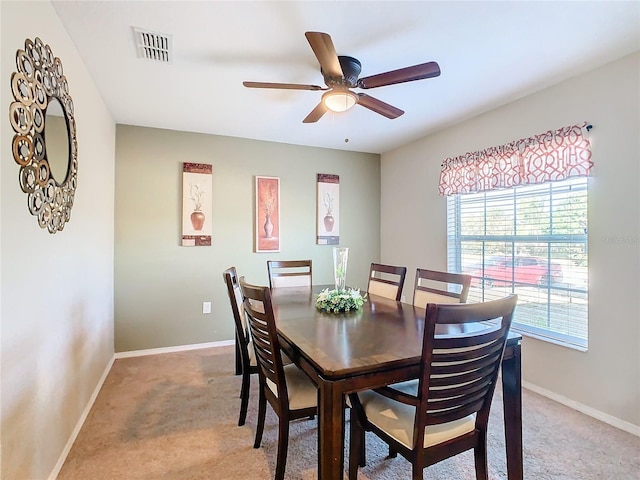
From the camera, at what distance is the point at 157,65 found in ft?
7.43

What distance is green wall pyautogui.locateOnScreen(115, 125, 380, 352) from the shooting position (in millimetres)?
3467

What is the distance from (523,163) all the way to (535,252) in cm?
73

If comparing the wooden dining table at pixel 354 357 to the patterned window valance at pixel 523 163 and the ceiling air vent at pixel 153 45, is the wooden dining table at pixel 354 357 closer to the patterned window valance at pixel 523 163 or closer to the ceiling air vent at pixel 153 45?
the patterned window valance at pixel 523 163

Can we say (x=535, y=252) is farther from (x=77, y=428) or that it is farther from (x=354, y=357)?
(x=77, y=428)

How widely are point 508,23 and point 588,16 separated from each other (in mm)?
394

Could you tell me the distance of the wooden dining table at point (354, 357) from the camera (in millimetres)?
1191

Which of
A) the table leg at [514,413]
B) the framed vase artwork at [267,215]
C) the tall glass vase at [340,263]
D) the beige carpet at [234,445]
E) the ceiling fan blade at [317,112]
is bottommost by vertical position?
the beige carpet at [234,445]

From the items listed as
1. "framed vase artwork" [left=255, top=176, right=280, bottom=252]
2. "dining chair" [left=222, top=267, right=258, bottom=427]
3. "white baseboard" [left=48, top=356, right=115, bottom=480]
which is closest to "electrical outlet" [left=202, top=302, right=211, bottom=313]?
"framed vase artwork" [left=255, top=176, right=280, bottom=252]

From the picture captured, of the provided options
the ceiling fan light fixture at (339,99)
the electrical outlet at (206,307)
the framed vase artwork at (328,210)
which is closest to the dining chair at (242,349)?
the ceiling fan light fixture at (339,99)

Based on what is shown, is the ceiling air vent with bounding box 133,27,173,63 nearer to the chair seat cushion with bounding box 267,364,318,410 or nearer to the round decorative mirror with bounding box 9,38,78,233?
the round decorative mirror with bounding box 9,38,78,233

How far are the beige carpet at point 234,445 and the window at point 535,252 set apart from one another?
62cm

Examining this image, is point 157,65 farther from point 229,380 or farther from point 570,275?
point 570,275

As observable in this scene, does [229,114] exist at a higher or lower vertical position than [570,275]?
higher

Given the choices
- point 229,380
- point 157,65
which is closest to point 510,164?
point 157,65
